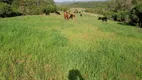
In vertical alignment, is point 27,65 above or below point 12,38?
below

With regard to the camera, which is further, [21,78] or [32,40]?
[32,40]

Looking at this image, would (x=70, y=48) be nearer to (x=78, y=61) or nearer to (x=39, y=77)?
(x=78, y=61)

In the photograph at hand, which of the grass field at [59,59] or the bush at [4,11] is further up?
the bush at [4,11]

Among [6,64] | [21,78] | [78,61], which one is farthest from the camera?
[78,61]

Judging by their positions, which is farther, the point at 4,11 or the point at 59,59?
the point at 4,11

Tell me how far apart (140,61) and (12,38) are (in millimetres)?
6994

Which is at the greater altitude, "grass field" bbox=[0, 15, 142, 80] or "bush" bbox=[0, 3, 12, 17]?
"bush" bbox=[0, 3, 12, 17]

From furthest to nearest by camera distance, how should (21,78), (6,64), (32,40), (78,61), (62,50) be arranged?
(32,40) → (62,50) → (78,61) → (6,64) → (21,78)

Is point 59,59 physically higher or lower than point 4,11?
lower

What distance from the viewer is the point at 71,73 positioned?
25.2 feet

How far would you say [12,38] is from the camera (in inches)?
401

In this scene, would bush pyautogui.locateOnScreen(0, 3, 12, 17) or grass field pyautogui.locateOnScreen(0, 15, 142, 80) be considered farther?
bush pyautogui.locateOnScreen(0, 3, 12, 17)

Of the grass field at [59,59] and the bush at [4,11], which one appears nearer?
the grass field at [59,59]

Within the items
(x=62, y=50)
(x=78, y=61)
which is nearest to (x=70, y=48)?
(x=62, y=50)
